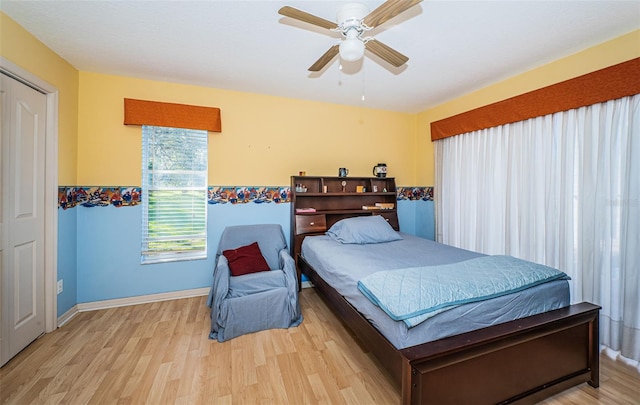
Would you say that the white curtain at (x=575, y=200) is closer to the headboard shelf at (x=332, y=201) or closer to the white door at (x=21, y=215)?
the headboard shelf at (x=332, y=201)

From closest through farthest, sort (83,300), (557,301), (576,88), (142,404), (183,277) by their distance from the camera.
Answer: (142,404)
(557,301)
(576,88)
(83,300)
(183,277)

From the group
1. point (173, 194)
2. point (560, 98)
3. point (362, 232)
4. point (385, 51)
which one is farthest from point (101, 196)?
point (560, 98)

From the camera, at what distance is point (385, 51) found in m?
1.73

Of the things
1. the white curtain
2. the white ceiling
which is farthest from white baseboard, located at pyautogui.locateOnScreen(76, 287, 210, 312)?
the white curtain

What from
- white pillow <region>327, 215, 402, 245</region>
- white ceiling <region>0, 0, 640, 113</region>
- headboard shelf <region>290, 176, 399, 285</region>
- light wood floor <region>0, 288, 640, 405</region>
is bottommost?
light wood floor <region>0, 288, 640, 405</region>

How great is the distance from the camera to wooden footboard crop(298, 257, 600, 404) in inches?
49.2

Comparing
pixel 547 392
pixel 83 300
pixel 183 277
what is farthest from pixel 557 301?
pixel 83 300

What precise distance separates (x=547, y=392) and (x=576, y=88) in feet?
7.69

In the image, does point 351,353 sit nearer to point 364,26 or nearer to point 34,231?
point 364,26

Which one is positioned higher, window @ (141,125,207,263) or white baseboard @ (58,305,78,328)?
window @ (141,125,207,263)

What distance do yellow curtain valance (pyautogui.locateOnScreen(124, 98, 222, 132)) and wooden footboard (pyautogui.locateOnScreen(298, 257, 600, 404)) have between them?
2.59 metres

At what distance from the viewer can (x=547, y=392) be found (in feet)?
5.02

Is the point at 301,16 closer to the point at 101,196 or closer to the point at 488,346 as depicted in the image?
the point at 488,346

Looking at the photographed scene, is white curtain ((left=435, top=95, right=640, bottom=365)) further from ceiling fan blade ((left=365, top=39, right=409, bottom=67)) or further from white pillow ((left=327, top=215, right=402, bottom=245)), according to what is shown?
ceiling fan blade ((left=365, top=39, right=409, bottom=67))
